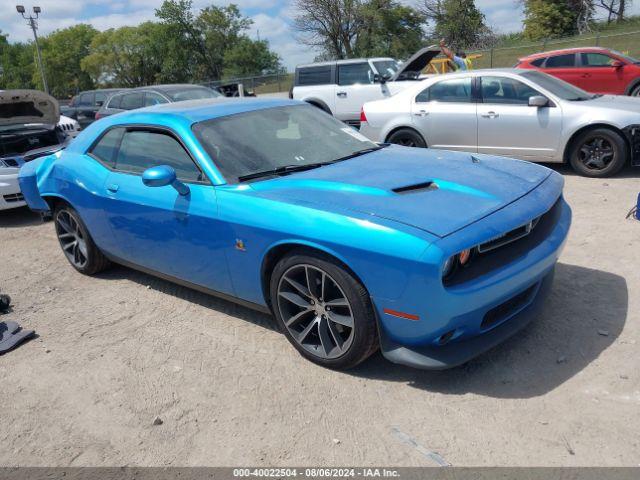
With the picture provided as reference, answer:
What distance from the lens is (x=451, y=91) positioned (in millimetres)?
8102

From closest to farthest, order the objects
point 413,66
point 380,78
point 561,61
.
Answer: point 413,66 → point 380,78 → point 561,61

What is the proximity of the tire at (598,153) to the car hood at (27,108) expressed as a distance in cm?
703

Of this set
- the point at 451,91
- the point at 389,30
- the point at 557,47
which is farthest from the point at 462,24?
the point at 451,91

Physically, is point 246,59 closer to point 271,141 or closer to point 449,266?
point 271,141

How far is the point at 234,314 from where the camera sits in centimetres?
423

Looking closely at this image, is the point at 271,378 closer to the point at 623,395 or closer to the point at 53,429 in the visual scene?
the point at 53,429

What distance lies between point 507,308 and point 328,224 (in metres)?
1.12

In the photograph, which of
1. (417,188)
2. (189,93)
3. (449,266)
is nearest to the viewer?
(449,266)

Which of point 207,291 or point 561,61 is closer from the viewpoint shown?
point 207,291

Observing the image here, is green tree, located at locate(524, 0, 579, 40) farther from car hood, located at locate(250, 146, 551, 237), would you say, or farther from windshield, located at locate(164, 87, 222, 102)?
car hood, located at locate(250, 146, 551, 237)

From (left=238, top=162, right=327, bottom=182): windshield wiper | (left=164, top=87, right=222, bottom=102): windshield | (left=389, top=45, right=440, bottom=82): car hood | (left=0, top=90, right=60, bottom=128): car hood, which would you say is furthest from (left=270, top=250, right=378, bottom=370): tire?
(left=389, top=45, right=440, bottom=82): car hood

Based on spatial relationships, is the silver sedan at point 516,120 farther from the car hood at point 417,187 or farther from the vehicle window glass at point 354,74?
the vehicle window glass at point 354,74

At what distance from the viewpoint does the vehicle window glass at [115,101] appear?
44.4ft

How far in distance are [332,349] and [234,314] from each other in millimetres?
1186
